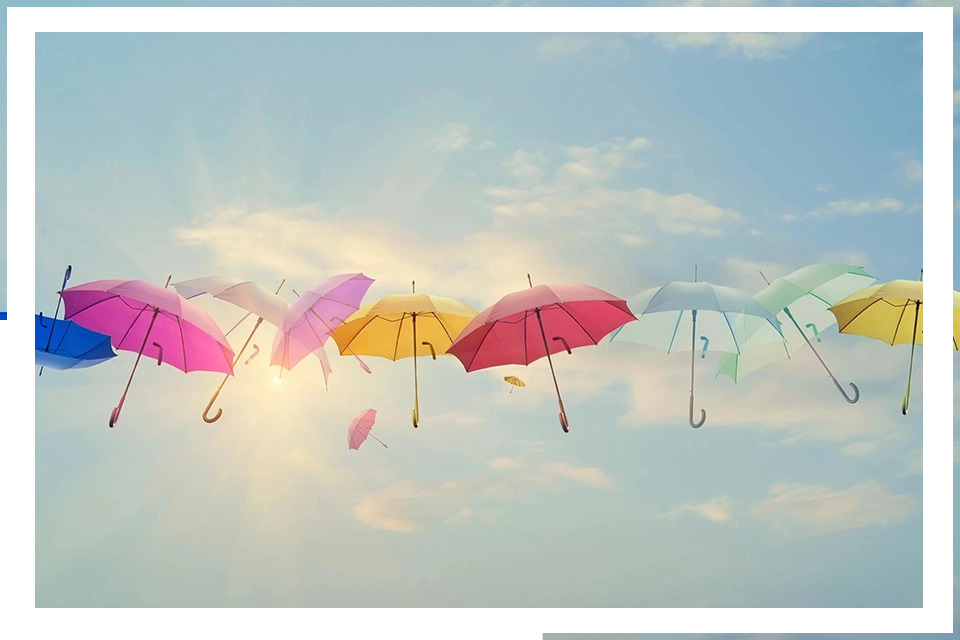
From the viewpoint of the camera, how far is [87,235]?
3422 mm

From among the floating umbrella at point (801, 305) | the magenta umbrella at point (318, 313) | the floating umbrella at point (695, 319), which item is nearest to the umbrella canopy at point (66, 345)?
the magenta umbrella at point (318, 313)

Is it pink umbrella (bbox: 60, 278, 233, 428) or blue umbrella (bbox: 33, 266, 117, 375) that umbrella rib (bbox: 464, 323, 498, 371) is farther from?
blue umbrella (bbox: 33, 266, 117, 375)

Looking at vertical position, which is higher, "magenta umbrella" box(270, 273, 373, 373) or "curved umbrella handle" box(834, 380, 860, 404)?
"magenta umbrella" box(270, 273, 373, 373)

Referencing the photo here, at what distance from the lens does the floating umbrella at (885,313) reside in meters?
3.38

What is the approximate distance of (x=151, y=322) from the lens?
11.1 feet

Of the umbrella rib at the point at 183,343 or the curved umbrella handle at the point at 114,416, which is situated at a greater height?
the umbrella rib at the point at 183,343

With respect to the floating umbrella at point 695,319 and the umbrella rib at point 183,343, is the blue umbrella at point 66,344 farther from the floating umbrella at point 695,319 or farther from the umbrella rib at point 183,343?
the floating umbrella at point 695,319

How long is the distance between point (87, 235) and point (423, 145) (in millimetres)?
1447

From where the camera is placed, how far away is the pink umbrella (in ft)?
10.9

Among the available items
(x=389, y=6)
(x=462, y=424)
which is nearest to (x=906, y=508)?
(x=462, y=424)

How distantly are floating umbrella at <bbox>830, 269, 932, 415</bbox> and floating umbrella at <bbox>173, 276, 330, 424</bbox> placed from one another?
7.14 feet

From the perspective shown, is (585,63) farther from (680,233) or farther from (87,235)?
(87,235)

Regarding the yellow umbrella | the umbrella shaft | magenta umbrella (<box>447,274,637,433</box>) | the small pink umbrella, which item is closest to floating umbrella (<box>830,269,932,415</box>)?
magenta umbrella (<box>447,274,637,433</box>)

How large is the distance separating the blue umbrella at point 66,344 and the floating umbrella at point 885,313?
3.04 meters
